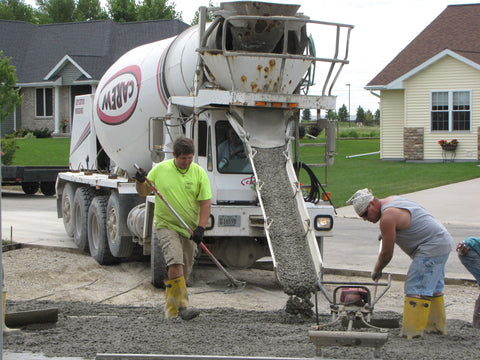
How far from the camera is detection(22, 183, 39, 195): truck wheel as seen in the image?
24.8 meters

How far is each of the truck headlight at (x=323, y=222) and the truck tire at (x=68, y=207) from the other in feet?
21.3

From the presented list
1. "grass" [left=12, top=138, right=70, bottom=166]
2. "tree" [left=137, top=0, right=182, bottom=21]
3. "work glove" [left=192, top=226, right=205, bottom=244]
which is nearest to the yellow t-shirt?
"work glove" [left=192, top=226, right=205, bottom=244]

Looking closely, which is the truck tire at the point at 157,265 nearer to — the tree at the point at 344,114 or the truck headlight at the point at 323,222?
the truck headlight at the point at 323,222

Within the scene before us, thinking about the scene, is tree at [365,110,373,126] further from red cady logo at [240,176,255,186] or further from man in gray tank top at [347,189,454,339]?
man in gray tank top at [347,189,454,339]

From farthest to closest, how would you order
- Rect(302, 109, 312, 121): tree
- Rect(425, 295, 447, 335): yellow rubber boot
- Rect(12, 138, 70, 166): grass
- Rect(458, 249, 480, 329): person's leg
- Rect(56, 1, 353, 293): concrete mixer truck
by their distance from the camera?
Rect(12, 138, 70, 166): grass, Rect(302, 109, 312, 121): tree, Rect(56, 1, 353, 293): concrete mixer truck, Rect(458, 249, 480, 329): person's leg, Rect(425, 295, 447, 335): yellow rubber boot

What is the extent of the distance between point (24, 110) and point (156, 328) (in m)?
38.6

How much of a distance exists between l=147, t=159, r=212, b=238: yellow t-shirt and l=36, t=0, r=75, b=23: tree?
203 ft

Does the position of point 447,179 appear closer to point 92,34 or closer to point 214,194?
point 214,194

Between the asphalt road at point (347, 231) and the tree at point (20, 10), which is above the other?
the tree at point (20, 10)

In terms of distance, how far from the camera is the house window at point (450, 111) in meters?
29.2

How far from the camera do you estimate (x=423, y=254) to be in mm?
6840

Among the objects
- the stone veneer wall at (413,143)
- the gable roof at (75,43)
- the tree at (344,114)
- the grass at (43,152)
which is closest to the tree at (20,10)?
the gable roof at (75,43)

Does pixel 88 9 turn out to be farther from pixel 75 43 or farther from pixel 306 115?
pixel 306 115

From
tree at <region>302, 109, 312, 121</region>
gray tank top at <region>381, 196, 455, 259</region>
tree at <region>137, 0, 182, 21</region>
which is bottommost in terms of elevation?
gray tank top at <region>381, 196, 455, 259</region>
